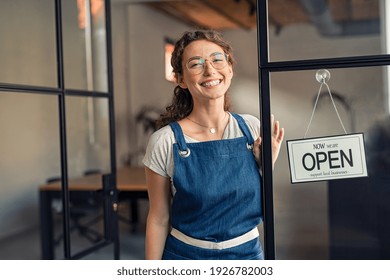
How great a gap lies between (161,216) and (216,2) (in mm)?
6332

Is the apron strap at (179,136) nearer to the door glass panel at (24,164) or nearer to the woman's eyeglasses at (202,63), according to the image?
the woman's eyeglasses at (202,63)

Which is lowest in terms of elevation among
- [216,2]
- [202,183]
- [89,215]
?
[89,215]

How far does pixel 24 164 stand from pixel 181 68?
3.47 meters

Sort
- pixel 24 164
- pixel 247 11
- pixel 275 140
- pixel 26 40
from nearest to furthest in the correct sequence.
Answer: pixel 275 140 < pixel 26 40 < pixel 24 164 < pixel 247 11

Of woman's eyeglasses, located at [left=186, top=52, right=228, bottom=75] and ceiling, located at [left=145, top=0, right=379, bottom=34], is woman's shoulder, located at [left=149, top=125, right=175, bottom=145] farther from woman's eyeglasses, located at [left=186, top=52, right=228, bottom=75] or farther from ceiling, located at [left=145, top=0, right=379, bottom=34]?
ceiling, located at [left=145, top=0, right=379, bottom=34]

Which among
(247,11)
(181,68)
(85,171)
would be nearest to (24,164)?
(85,171)

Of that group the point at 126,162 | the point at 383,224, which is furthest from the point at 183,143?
the point at 126,162

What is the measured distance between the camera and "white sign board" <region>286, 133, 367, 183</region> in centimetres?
235

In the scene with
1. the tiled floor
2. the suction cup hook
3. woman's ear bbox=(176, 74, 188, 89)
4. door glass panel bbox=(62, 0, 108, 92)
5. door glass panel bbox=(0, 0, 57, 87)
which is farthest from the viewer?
the tiled floor

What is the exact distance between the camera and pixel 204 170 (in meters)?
2.18

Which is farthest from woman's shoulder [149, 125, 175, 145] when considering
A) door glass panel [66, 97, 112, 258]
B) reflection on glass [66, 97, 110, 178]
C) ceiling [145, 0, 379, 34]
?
reflection on glass [66, 97, 110, 178]

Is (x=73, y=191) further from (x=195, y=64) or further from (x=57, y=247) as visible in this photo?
(x=195, y=64)

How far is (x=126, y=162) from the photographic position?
896 cm
